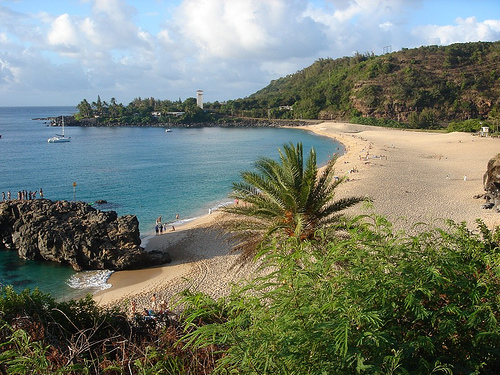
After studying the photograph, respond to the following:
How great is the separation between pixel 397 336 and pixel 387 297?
44 centimetres

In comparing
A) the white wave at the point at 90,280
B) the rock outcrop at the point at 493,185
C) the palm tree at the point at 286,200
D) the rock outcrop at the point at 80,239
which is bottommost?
the white wave at the point at 90,280

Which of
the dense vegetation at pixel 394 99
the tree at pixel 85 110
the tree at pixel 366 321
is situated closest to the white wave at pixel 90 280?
the tree at pixel 366 321

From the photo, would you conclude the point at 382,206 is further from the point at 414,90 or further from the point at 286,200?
the point at 414,90

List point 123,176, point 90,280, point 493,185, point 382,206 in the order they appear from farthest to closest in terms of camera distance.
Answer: point 123,176 → point 382,206 → point 493,185 → point 90,280

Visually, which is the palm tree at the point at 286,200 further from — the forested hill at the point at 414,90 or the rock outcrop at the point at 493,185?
the forested hill at the point at 414,90

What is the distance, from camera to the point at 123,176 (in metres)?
44.2

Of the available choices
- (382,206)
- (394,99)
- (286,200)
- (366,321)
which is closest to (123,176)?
(382,206)

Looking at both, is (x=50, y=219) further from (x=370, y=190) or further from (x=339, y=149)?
(x=339, y=149)

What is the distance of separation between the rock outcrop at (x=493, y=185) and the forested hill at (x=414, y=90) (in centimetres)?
6564

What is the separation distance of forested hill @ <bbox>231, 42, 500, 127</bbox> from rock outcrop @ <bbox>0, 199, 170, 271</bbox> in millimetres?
80777

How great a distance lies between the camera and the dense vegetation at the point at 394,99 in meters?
92.9

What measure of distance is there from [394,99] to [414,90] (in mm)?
5092

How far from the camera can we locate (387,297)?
383cm

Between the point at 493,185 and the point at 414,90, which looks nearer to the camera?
the point at 493,185
